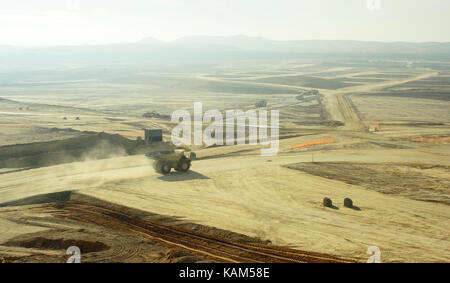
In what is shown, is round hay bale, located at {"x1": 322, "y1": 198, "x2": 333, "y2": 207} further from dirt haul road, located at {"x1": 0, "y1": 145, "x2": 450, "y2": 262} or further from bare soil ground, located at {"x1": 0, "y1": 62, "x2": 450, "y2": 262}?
bare soil ground, located at {"x1": 0, "y1": 62, "x2": 450, "y2": 262}

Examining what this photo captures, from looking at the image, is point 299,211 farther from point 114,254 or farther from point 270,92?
point 270,92

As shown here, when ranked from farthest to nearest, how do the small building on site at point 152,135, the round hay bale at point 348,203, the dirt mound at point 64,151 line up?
1. the small building on site at point 152,135
2. the dirt mound at point 64,151
3. the round hay bale at point 348,203

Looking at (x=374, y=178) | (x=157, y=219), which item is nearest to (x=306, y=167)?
(x=374, y=178)

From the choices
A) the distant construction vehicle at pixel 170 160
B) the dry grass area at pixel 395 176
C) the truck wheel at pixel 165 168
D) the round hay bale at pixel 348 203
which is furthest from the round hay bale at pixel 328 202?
the truck wheel at pixel 165 168

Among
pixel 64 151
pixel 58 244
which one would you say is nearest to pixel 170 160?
pixel 58 244

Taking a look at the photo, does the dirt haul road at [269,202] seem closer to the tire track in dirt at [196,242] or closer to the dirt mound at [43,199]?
the dirt mound at [43,199]

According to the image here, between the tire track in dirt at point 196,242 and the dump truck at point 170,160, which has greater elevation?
the dump truck at point 170,160
